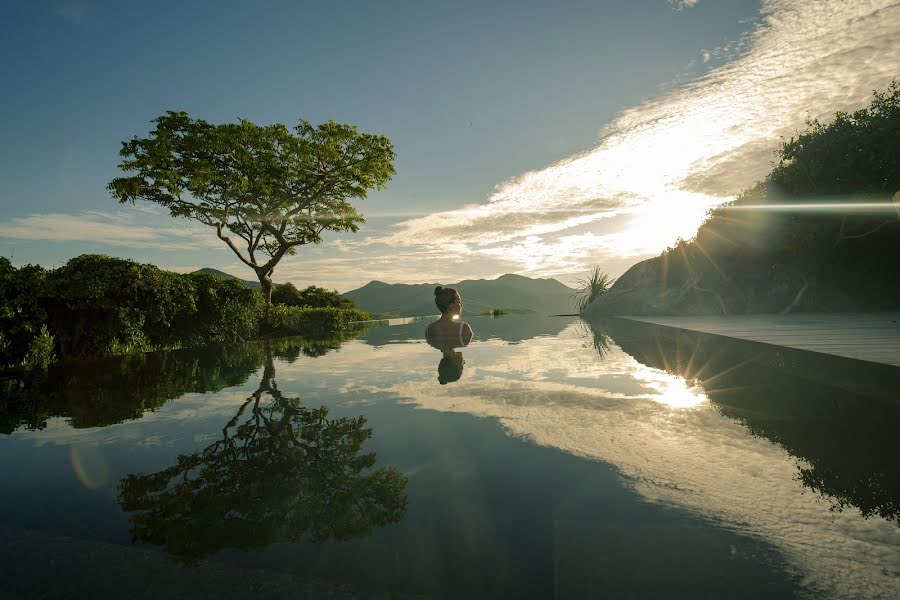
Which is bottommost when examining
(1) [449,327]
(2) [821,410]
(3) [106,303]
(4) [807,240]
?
(2) [821,410]

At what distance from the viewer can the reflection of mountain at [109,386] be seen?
5.03m

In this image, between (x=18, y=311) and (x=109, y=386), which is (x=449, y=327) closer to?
(x=109, y=386)

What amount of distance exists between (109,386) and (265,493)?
5.82 m

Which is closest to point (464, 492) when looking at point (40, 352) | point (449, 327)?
point (449, 327)

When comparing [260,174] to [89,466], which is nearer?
[89,466]

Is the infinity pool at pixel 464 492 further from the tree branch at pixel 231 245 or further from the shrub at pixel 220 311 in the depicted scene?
the tree branch at pixel 231 245

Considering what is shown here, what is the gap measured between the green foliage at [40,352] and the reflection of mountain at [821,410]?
12617mm

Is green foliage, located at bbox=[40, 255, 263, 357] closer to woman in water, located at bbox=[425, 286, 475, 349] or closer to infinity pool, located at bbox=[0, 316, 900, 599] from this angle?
infinity pool, located at bbox=[0, 316, 900, 599]

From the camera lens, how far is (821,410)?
4.25 metres

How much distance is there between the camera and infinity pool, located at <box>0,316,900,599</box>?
182 cm

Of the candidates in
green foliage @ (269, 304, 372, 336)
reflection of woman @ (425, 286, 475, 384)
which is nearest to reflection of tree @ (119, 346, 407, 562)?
reflection of woman @ (425, 286, 475, 384)

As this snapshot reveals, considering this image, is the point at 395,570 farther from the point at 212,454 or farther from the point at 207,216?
the point at 207,216

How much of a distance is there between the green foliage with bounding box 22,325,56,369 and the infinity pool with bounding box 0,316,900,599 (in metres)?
4.82

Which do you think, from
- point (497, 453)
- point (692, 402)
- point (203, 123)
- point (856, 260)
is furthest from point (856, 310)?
point (203, 123)
